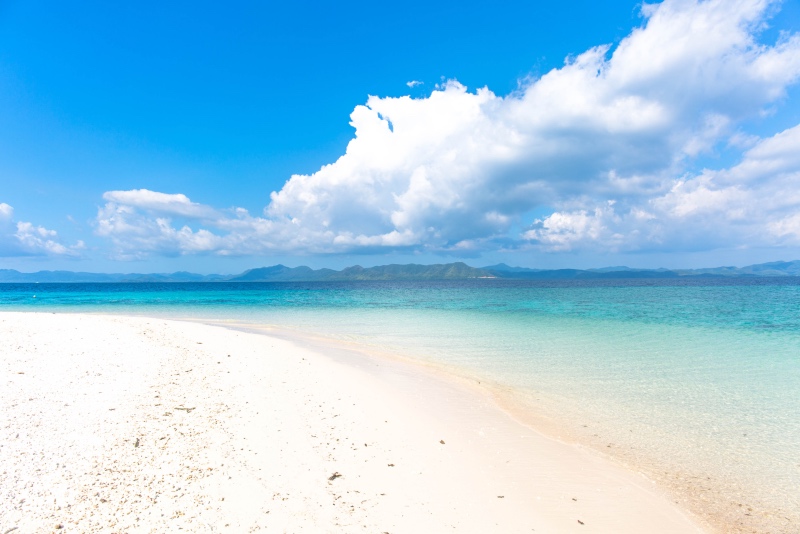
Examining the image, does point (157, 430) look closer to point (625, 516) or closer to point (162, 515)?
point (162, 515)

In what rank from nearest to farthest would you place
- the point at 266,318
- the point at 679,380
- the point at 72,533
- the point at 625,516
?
the point at 72,533, the point at 625,516, the point at 679,380, the point at 266,318

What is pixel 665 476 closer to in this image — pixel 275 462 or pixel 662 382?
pixel 662 382

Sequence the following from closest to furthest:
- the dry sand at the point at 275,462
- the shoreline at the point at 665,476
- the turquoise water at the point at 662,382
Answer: the dry sand at the point at 275,462 < the shoreline at the point at 665,476 < the turquoise water at the point at 662,382

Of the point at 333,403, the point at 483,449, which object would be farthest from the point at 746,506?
the point at 333,403

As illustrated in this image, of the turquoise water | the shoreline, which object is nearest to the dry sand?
the shoreline

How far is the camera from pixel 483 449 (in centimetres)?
764

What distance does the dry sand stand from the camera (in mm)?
4797

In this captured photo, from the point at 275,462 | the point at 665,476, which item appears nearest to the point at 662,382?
the point at 665,476

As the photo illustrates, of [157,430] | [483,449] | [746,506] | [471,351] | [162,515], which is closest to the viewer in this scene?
[162,515]

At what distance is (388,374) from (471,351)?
6178mm

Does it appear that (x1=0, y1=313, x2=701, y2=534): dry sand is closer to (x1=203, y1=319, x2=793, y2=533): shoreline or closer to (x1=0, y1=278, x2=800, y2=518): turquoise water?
(x1=203, y1=319, x2=793, y2=533): shoreline

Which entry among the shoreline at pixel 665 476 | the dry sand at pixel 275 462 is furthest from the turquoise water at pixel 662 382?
the dry sand at pixel 275 462

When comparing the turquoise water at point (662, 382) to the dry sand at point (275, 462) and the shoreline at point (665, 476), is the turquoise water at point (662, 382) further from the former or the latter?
the dry sand at point (275, 462)

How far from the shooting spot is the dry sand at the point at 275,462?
4.80 m
